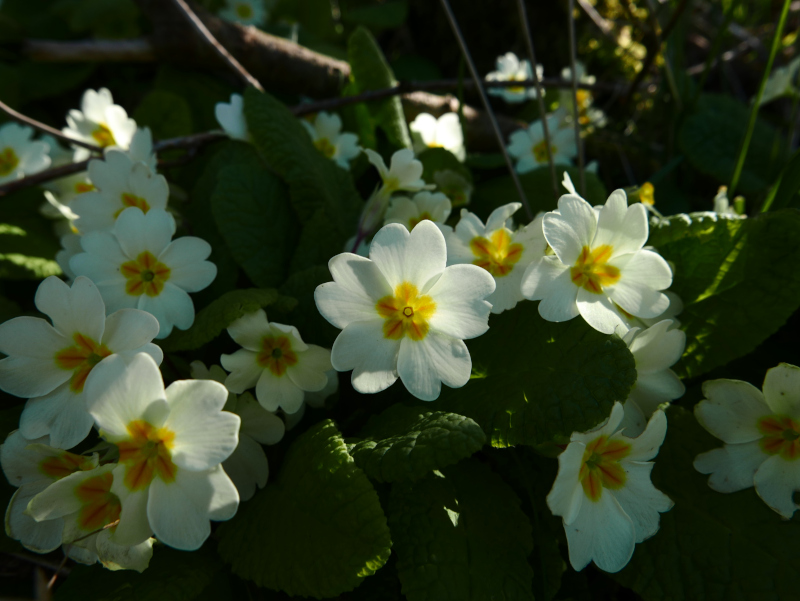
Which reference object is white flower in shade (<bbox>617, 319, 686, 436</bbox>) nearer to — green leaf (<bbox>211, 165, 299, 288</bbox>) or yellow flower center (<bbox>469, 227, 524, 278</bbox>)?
yellow flower center (<bbox>469, 227, 524, 278</bbox>)

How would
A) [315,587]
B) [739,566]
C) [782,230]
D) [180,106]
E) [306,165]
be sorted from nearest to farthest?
[315,587] → [739,566] → [782,230] → [306,165] → [180,106]

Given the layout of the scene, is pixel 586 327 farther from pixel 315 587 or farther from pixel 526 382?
pixel 315 587

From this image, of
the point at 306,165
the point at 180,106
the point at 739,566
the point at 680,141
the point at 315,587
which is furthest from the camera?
the point at 680,141

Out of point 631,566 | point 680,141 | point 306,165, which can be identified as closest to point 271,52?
point 306,165

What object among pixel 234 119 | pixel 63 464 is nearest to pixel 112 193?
pixel 234 119

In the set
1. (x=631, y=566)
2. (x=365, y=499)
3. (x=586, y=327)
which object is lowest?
(x=631, y=566)

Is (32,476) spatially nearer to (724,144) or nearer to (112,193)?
(112,193)

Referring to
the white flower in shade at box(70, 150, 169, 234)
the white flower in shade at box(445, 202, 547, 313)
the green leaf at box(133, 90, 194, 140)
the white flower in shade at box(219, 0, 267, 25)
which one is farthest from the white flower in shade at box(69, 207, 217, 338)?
the white flower in shade at box(219, 0, 267, 25)
